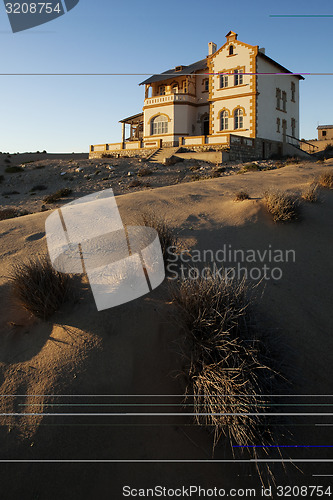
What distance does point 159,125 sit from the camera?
113ft

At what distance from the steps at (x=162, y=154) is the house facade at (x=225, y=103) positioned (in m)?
1.23

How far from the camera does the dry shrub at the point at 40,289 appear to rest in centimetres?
487

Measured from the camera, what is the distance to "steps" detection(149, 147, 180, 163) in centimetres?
2964

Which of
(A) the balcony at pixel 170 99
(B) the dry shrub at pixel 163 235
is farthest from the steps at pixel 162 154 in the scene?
(B) the dry shrub at pixel 163 235

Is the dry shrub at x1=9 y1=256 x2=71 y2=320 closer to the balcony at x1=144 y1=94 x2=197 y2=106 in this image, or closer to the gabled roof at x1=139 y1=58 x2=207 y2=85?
the balcony at x1=144 y1=94 x2=197 y2=106

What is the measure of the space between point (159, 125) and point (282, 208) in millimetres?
28997

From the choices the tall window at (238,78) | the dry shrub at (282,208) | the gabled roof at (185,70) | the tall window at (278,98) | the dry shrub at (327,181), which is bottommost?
the dry shrub at (282,208)

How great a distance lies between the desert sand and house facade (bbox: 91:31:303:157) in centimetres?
2454

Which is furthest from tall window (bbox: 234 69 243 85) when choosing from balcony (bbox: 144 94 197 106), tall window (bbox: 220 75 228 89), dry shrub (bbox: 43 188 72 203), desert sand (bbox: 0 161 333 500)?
desert sand (bbox: 0 161 333 500)

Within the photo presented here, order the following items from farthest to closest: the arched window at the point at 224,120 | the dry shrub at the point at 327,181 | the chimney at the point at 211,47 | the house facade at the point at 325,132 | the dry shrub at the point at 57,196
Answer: the house facade at the point at 325,132 < the chimney at the point at 211,47 < the arched window at the point at 224,120 < the dry shrub at the point at 57,196 < the dry shrub at the point at 327,181

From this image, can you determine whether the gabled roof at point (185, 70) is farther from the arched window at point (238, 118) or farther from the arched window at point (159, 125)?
the arched window at point (238, 118)

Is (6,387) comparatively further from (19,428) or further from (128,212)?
(128,212)

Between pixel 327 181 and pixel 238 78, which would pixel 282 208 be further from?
pixel 238 78

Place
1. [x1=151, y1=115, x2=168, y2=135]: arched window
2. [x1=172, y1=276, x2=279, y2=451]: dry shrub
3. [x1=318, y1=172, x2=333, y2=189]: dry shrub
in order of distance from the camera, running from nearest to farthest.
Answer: [x1=172, y1=276, x2=279, y2=451]: dry shrub → [x1=318, y1=172, x2=333, y2=189]: dry shrub → [x1=151, y1=115, x2=168, y2=135]: arched window
